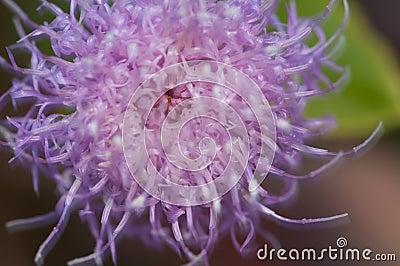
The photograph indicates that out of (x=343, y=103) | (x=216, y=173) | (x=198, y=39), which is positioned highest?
(x=198, y=39)

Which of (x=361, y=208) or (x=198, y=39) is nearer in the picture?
(x=198, y=39)

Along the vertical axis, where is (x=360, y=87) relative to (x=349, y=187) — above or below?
above

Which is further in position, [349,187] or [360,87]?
[349,187]

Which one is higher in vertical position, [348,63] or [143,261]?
[348,63]

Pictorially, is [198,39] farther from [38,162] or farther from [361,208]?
[361,208]

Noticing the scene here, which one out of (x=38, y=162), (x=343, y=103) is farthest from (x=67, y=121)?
(x=343, y=103)
